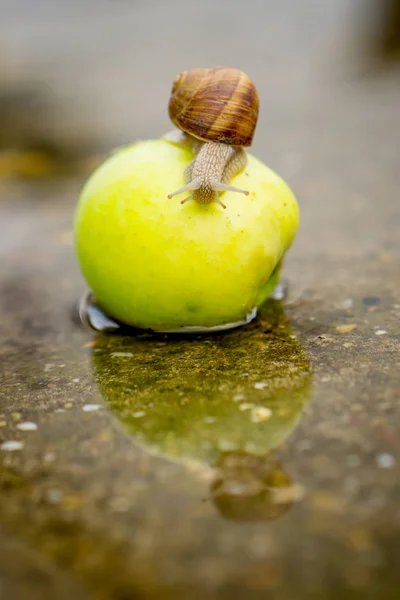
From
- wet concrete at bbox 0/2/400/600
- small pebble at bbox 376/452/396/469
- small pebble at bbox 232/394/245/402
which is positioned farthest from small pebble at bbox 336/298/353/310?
small pebble at bbox 376/452/396/469

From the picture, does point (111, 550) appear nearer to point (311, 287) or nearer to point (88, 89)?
point (311, 287)

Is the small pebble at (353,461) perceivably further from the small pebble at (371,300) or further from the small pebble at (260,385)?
the small pebble at (371,300)

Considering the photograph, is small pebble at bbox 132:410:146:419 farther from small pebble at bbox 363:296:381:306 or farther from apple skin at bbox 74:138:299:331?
small pebble at bbox 363:296:381:306

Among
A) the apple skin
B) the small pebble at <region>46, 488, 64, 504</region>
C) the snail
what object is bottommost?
the small pebble at <region>46, 488, 64, 504</region>

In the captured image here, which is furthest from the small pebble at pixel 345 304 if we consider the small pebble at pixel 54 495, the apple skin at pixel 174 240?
the small pebble at pixel 54 495

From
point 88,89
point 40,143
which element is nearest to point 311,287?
point 40,143

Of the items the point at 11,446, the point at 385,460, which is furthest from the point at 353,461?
the point at 11,446
